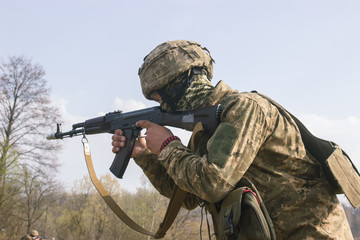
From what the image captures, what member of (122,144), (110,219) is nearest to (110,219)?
(110,219)

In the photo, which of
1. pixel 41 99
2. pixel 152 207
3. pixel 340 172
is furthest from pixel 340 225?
pixel 152 207

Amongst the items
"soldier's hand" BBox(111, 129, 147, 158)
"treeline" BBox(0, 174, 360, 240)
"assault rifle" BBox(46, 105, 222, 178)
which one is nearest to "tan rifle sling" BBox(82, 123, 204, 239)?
"assault rifle" BBox(46, 105, 222, 178)

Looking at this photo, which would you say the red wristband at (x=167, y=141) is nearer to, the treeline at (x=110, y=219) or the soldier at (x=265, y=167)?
the soldier at (x=265, y=167)

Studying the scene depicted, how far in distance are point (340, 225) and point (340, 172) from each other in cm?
40

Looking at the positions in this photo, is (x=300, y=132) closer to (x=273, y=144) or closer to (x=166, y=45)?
(x=273, y=144)

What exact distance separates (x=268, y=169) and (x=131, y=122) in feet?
6.93

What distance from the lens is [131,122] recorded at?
4.20 meters

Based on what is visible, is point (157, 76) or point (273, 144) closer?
point (273, 144)

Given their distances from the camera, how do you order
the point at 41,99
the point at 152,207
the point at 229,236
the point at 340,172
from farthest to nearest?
the point at 152,207 < the point at 41,99 < the point at 340,172 < the point at 229,236

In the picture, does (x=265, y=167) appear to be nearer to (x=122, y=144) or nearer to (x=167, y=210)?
(x=167, y=210)

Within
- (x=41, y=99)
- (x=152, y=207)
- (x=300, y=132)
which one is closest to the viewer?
(x=300, y=132)

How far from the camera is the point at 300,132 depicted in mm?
2762

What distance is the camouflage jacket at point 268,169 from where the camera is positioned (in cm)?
240

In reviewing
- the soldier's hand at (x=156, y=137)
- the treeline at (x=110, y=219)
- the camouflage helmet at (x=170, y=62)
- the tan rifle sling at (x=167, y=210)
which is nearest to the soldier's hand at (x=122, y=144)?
the tan rifle sling at (x=167, y=210)
